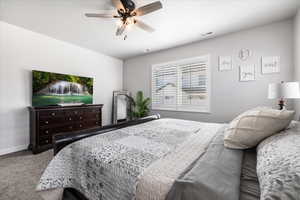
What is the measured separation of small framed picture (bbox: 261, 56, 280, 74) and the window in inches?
40.3

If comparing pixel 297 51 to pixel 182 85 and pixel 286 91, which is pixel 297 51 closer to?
pixel 286 91

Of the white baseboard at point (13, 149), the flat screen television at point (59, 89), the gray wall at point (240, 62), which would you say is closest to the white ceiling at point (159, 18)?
the gray wall at point (240, 62)

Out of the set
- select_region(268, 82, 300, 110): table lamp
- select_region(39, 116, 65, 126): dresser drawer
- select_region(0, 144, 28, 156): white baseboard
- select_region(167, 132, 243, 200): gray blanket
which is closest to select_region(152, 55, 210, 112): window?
select_region(268, 82, 300, 110): table lamp

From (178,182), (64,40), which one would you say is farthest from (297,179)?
(64,40)

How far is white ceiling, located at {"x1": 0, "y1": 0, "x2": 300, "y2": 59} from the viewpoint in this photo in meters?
2.00

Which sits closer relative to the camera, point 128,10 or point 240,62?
point 128,10

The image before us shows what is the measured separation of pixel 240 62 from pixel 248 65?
164 mm

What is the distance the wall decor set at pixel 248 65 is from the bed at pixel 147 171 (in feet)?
7.64

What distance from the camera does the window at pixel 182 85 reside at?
10.6ft

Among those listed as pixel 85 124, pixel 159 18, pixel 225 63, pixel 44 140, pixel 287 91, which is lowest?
pixel 44 140

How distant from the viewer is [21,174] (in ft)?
6.13

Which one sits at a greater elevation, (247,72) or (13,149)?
(247,72)

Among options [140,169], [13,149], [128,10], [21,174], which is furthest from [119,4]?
[13,149]

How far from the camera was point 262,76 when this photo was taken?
8.47 ft
